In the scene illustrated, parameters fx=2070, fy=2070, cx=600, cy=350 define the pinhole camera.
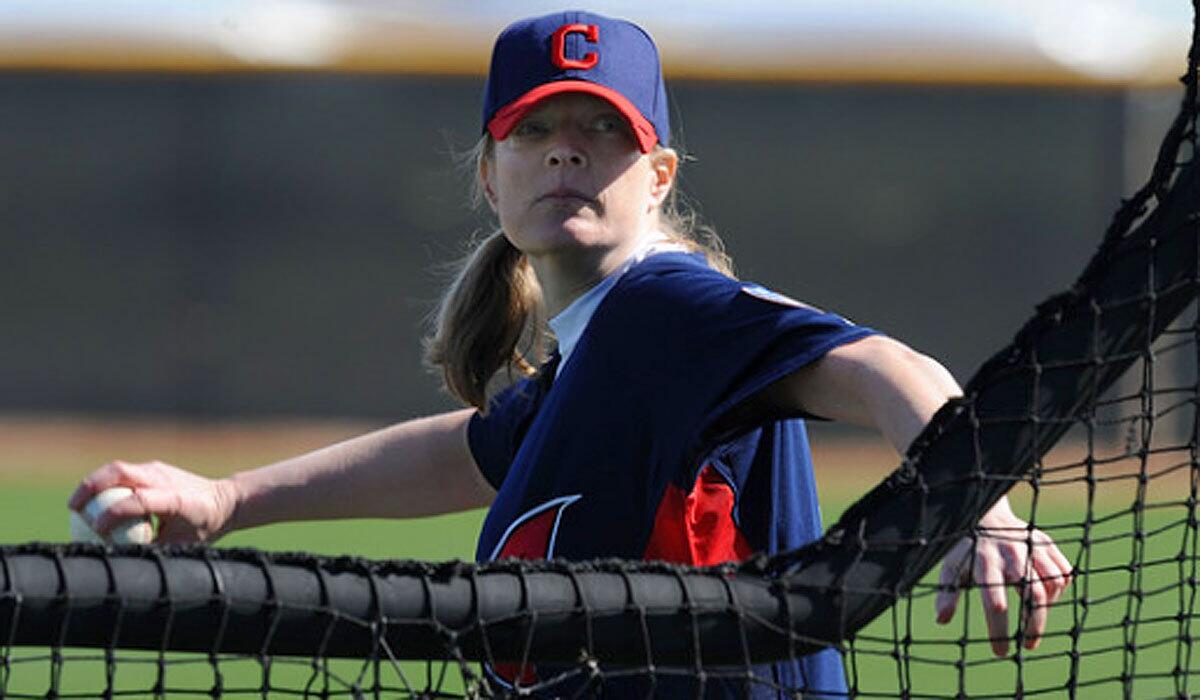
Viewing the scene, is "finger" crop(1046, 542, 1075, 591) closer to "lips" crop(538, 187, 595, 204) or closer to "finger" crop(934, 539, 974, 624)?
"finger" crop(934, 539, 974, 624)

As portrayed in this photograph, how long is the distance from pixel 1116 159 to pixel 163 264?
733 centimetres

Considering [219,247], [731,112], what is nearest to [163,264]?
[219,247]

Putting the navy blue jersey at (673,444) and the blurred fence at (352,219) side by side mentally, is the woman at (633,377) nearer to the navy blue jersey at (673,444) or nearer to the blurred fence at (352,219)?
the navy blue jersey at (673,444)

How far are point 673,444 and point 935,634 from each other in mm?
5049

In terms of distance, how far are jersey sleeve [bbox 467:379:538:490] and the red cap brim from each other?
0.47m

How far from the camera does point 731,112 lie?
16094 millimetres

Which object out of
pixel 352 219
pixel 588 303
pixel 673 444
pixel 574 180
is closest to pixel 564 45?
pixel 574 180

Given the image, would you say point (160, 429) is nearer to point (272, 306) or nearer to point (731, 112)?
point (272, 306)

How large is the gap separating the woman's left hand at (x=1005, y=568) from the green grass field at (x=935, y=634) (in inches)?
1.8

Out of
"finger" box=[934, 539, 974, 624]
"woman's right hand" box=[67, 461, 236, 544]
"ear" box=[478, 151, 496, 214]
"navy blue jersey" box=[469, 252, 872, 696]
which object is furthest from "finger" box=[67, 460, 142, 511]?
"finger" box=[934, 539, 974, 624]

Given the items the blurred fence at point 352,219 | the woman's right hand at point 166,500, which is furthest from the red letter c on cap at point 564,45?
the blurred fence at point 352,219

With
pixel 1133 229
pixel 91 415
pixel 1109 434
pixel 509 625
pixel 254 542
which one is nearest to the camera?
pixel 509 625

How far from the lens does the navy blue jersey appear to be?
7.16 feet

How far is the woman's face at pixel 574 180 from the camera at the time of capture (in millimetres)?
2502
